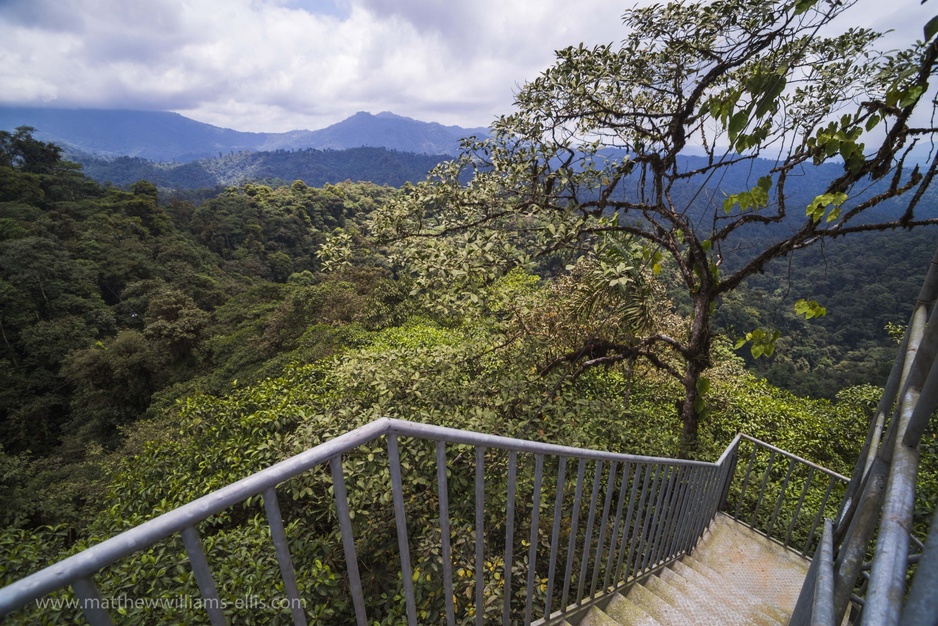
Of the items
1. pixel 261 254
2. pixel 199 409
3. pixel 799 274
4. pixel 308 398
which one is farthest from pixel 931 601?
pixel 799 274

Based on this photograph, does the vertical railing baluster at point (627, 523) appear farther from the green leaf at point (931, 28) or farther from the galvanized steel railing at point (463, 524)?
the green leaf at point (931, 28)

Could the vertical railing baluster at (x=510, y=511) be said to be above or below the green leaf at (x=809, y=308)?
below

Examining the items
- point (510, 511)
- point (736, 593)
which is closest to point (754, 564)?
point (736, 593)

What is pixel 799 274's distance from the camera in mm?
48000

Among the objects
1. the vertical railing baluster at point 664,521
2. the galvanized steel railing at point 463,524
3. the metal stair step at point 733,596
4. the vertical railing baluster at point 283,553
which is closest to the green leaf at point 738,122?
the galvanized steel railing at point 463,524

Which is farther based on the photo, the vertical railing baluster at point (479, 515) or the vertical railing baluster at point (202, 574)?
the vertical railing baluster at point (479, 515)

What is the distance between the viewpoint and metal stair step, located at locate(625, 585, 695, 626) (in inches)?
98.3

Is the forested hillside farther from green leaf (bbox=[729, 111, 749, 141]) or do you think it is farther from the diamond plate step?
green leaf (bbox=[729, 111, 749, 141])

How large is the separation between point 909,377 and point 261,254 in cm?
5220

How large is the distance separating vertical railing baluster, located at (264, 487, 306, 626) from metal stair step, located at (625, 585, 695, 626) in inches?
97.4

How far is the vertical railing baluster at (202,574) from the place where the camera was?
0.75m

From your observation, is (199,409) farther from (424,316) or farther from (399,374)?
(424,316)

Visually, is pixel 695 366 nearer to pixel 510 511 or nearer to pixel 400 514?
pixel 510 511

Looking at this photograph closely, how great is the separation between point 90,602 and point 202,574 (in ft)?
0.59
